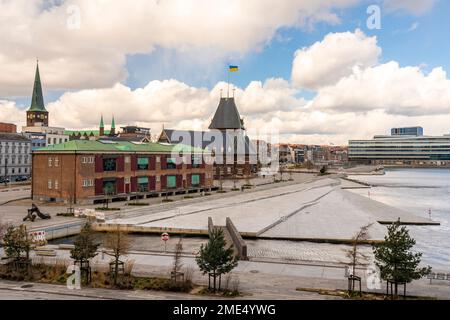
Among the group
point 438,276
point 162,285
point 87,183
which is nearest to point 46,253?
point 162,285

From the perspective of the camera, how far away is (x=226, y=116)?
137 metres

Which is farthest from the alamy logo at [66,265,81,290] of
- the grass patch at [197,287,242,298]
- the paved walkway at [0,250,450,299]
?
the grass patch at [197,287,242,298]

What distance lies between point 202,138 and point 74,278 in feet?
368

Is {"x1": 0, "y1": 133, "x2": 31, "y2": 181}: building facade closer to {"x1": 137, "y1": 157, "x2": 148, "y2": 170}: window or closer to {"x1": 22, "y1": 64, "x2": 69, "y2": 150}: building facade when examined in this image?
{"x1": 22, "y1": 64, "x2": 69, "y2": 150}: building facade

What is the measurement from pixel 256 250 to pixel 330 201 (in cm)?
4017

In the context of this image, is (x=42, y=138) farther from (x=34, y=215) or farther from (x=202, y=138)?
(x=34, y=215)

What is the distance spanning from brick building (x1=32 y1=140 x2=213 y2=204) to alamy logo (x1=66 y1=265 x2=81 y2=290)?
38076 mm

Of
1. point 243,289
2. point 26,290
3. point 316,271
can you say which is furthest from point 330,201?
point 26,290

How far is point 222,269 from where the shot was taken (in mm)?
22984

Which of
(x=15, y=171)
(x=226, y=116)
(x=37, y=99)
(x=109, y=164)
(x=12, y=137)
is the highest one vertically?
(x=37, y=99)

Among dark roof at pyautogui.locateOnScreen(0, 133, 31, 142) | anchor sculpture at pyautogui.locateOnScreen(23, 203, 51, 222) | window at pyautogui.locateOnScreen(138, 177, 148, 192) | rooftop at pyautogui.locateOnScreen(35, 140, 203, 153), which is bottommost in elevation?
anchor sculpture at pyautogui.locateOnScreen(23, 203, 51, 222)

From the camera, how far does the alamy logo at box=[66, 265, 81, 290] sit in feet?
77.0

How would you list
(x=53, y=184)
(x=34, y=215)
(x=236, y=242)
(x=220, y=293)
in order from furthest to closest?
1. (x=53, y=184)
2. (x=34, y=215)
3. (x=236, y=242)
4. (x=220, y=293)
